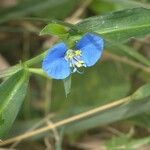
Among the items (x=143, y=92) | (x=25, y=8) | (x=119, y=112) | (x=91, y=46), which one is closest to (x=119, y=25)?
(x=91, y=46)

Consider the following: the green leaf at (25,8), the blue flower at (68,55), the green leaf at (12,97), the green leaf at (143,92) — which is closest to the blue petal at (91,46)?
the blue flower at (68,55)

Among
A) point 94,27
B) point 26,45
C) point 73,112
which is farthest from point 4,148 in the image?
point 94,27

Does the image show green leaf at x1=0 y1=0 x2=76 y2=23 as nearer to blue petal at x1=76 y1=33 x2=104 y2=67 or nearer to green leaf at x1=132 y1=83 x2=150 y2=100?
green leaf at x1=132 y1=83 x2=150 y2=100

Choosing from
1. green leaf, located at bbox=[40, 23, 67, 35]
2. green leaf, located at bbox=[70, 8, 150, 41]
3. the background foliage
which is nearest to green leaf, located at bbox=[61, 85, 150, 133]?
the background foliage

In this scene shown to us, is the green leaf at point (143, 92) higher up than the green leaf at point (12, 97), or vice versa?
the green leaf at point (12, 97)

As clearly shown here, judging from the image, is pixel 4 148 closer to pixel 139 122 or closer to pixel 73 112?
pixel 73 112

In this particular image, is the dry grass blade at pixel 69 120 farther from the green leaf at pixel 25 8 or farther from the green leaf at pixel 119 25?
the green leaf at pixel 25 8
